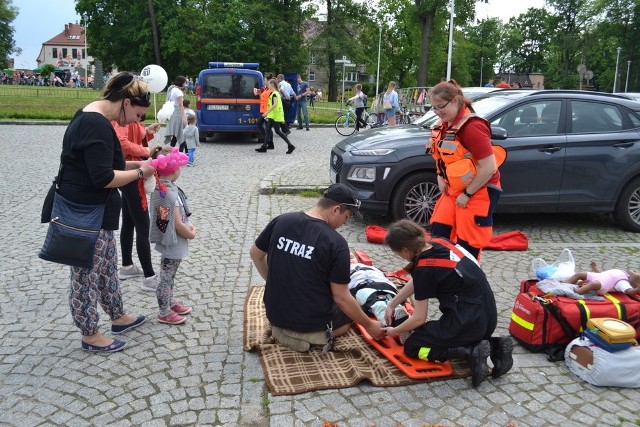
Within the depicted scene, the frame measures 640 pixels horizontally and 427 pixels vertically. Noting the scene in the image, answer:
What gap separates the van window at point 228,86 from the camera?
16.2 meters

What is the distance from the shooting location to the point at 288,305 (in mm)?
3963

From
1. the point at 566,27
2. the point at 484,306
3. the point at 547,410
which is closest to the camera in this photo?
the point at 547,410

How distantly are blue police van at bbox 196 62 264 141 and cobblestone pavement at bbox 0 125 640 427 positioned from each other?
9.61 metres

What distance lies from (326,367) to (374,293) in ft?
3.24

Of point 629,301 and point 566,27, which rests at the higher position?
point 566,27

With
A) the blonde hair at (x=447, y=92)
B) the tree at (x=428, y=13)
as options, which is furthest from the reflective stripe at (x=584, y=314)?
the tree at (x=428, y=13)

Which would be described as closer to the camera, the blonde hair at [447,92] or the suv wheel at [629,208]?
the blonde hair at [447,92]

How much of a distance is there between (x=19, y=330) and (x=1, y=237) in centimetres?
296

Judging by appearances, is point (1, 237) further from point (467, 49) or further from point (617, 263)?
point (467, 49)

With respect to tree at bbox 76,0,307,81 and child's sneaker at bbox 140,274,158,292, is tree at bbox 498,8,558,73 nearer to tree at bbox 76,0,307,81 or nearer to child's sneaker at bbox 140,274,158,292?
tree at bbox 76,0,307,81

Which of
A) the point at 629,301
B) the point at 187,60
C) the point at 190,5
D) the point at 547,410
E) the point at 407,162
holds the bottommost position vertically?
the point at 547,410

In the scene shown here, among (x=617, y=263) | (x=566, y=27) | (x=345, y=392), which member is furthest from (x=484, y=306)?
(x=566, y=27)

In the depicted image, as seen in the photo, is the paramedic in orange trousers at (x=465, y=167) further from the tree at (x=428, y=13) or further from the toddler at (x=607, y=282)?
the tree at (x=428, y=13)

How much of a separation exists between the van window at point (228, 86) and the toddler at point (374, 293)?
11749 mm
